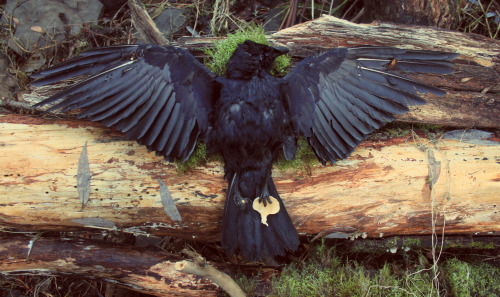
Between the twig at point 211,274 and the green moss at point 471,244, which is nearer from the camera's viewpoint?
the twig at point 211,274

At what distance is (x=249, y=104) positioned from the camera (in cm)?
276

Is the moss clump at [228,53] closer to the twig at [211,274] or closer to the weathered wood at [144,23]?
the weathered wood at [144,23]

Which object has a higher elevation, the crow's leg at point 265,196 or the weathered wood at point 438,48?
the weathered wood at point 438,48

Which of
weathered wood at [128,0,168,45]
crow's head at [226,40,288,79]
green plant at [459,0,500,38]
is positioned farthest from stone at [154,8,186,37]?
green plant at [459,0,500,38]

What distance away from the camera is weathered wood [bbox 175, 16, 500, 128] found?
313 centimetres

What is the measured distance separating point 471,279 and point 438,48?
1.79 m

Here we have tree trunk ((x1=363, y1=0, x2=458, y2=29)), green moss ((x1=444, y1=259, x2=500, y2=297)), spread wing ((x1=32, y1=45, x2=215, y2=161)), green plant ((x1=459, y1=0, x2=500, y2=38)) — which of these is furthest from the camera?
green plant ((x1=459, y1=0, x2=500, y2=38))

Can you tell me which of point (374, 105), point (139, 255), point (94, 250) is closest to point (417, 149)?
point (374, 105)

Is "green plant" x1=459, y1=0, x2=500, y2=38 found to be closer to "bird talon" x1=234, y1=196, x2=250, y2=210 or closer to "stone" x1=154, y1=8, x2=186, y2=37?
"stone" x1=154, y1=8, x2=186, y2=37

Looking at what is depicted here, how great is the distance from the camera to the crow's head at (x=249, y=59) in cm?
285

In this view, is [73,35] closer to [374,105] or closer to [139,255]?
[139,255]

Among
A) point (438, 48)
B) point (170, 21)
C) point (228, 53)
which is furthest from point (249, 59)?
point (170, 21)

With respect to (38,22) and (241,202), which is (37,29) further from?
(241,202)

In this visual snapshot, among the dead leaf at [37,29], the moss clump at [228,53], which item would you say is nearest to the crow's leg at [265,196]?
the moss clump at [228,53]
